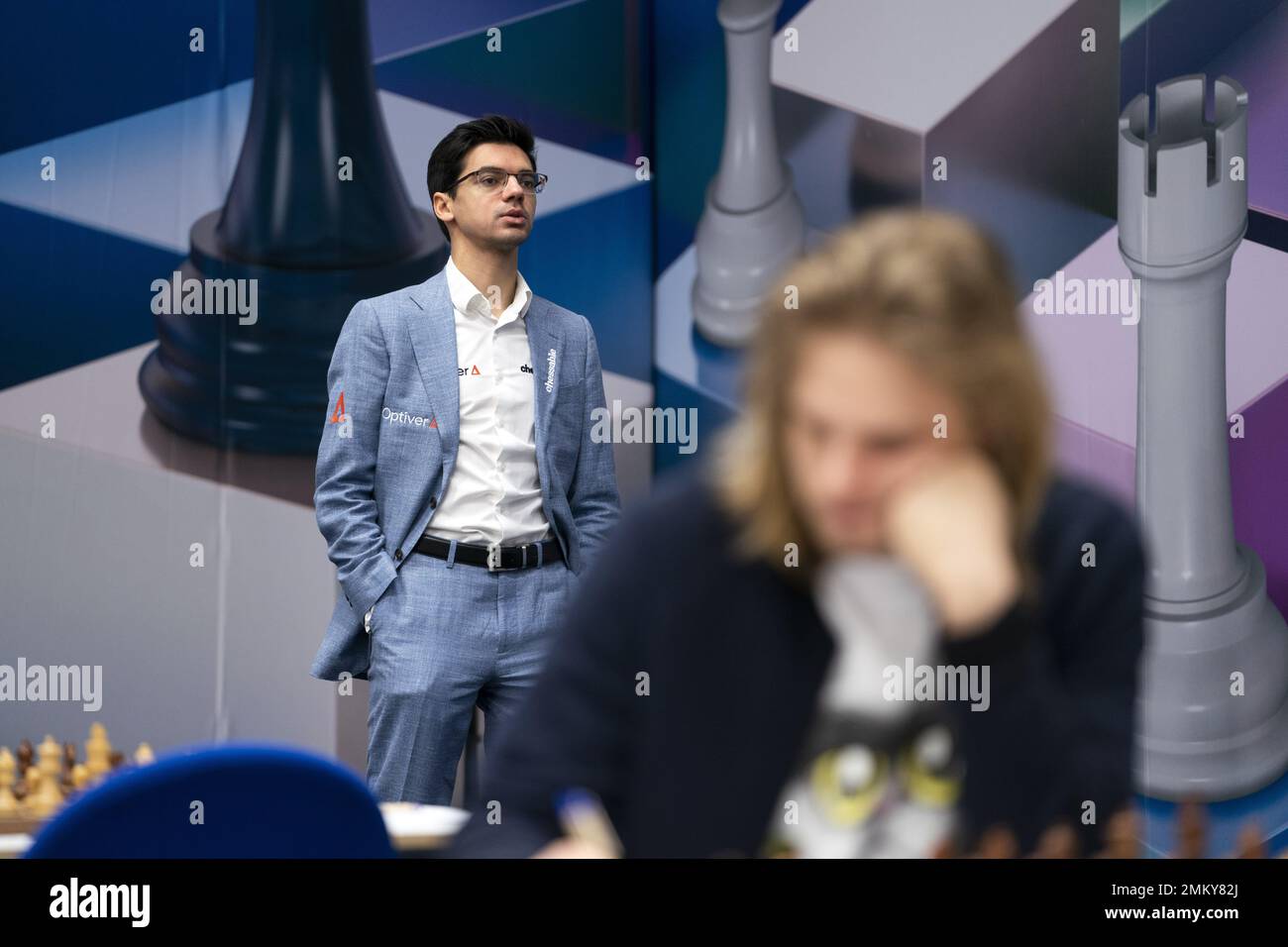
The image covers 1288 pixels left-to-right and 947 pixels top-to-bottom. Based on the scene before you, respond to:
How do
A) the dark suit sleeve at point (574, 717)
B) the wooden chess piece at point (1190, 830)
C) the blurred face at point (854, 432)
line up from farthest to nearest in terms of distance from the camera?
1. the wooden chess piece at point (1190, 830)
2. the blurred face at point (854, 432)
3. the dark suit sleeve at point (574, 717)

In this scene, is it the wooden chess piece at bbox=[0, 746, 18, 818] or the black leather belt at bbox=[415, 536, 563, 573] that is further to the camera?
the black leather belt at bbox=[415, 536, 563, 573]

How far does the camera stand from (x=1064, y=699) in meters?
1.97

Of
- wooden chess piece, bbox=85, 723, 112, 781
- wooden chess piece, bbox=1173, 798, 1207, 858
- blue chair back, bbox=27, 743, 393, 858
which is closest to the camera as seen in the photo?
blue chair back, bbox=27, 743, 393, 858

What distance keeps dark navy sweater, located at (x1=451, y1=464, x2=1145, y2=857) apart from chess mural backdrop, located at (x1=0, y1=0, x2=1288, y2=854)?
1097 millimetres

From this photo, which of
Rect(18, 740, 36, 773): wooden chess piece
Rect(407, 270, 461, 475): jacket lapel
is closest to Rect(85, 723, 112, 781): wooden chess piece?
Rect(18, 740, 36, 773): wooden chess piece

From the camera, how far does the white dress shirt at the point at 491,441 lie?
2.88 meters

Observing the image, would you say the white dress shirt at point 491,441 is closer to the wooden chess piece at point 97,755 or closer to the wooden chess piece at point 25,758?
the wooden chess piece at point 97,755

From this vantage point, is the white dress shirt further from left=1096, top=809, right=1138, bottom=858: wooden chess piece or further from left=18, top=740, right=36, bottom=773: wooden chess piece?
left=1096, top=809, right=1138, bottom=858: wooden chess piece

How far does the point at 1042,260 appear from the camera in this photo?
308 cm

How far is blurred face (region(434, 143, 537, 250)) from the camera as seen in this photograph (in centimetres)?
295

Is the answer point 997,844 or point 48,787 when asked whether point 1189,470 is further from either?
point 48,787

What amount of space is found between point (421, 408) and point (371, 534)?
0.29 m

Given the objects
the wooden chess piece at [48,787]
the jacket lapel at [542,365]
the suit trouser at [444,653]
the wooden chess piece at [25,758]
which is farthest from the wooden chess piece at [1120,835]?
the wooden chess piece at [25,758]

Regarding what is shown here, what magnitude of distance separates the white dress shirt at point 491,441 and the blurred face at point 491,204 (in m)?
0.14
